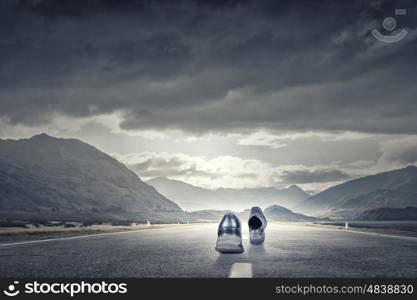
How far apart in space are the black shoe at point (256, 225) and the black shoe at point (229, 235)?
14.3 feet

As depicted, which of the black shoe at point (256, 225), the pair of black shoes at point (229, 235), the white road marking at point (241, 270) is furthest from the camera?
the black shoe at point (256, 225)

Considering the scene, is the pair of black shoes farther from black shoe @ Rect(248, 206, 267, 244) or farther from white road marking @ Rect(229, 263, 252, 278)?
black shoe @ Rect(248, 206, 267, 244)

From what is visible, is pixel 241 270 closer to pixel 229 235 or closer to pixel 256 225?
pixel 229 235

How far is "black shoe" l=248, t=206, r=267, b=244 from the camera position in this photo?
22391 mm

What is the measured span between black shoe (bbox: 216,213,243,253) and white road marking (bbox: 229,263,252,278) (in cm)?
346

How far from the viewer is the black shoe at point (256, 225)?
22391mm

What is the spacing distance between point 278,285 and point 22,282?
5896 mm

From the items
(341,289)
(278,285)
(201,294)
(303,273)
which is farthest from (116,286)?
(303,273)

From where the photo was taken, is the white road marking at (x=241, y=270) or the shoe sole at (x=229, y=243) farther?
the shoe sole at (x=229, y=243)

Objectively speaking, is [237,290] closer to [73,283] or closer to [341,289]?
[341,289]

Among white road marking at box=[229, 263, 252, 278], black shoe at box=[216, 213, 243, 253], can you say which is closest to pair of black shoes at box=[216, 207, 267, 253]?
black shoe at box=[216, 213, 243, 253]

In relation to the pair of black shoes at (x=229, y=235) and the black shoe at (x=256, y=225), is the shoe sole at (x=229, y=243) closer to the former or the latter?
the pair of black shoes at (x=229, y=235)

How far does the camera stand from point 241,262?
15.0 m

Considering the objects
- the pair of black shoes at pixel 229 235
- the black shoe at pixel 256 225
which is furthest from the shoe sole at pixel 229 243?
the black shoe at pixel 256 225
